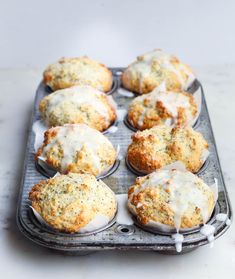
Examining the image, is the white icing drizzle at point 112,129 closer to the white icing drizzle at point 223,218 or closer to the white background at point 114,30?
the white icing drizzle at point 223,218

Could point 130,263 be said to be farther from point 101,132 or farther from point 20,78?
point 20,78

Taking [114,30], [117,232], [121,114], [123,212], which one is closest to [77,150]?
[123,212]

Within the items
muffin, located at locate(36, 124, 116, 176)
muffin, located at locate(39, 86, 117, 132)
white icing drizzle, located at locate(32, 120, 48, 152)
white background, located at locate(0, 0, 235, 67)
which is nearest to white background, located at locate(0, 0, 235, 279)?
white background, located at locate(0, 0, 235, 67)

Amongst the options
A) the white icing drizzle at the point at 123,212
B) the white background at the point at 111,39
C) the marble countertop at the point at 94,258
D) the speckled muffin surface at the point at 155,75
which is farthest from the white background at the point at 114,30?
the white icing drizzle at the point at 123,212

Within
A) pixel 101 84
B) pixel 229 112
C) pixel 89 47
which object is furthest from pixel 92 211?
pixel 89 47

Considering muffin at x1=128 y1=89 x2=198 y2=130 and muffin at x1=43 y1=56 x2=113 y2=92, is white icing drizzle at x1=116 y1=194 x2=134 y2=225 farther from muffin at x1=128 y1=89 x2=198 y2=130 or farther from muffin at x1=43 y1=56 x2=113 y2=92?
muffin at x1=43 y1=56 x2=113 y2=92

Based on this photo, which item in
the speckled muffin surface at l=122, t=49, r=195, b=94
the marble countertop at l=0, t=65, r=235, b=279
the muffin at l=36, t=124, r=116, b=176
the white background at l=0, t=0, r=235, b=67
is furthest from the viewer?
the white background at l=0, t=0, r=235, b=67

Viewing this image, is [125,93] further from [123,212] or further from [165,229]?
[165,229]
